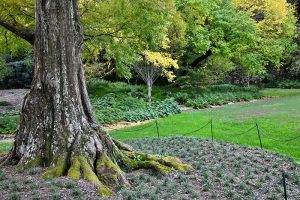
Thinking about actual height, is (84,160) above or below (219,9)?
below

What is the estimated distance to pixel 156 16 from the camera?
43.2ft

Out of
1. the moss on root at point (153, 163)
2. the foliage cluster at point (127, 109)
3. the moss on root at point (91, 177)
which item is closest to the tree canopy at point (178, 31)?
the foliage cluster at point (127, 109)

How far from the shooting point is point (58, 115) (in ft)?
23.5

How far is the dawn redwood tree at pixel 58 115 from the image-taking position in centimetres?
703

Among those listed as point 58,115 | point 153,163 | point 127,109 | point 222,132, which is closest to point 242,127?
point 222,132

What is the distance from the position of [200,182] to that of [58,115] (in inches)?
111

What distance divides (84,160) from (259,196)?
3004mm

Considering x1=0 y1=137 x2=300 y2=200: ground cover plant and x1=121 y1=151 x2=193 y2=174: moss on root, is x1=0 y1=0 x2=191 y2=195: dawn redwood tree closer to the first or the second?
x1=121 y1=151 x2=193 y2=174: moss on root

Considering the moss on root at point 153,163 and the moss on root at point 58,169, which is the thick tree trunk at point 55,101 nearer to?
the moss on root at point 58,169

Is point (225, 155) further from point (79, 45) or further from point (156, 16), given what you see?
point (156, 16)

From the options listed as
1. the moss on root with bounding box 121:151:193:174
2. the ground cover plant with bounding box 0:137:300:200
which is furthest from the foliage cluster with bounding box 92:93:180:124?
the moss on root with bounding box 121:151:193:174

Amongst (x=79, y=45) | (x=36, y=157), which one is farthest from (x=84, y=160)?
(x=79, y=45)

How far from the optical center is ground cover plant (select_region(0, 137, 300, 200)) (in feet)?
19.9

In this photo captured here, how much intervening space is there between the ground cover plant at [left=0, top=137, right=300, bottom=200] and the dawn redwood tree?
422 millimetres
